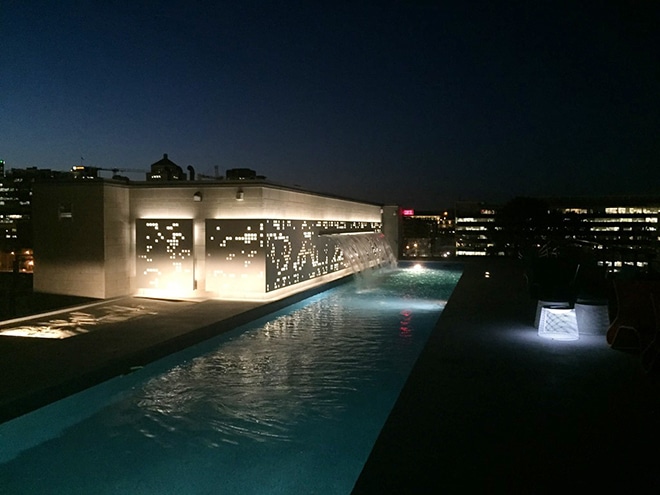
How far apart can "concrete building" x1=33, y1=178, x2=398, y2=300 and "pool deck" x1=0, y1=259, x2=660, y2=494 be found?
2.71 metres

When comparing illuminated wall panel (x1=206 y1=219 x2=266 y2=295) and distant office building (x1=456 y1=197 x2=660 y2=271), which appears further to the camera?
distant office building (x1=456 y1=197 x2=660 y2=271)

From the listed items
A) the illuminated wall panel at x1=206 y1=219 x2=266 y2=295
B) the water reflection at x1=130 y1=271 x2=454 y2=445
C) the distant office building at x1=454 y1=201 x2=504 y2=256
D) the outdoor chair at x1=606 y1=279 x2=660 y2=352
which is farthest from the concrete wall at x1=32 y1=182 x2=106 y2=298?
the distant office building at x1=454 y1=201 x2=504 y2=256

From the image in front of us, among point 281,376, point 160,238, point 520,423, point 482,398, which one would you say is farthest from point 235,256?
point 520,423

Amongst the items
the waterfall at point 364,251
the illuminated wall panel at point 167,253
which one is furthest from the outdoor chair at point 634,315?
the waterfall at point 364,251

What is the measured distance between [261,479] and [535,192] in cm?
6761

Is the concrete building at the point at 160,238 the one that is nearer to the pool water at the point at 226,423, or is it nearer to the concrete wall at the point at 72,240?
the concrete wall at the point at 72,240

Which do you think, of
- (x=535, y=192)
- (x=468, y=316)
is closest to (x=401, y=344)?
(x=468, y=316)

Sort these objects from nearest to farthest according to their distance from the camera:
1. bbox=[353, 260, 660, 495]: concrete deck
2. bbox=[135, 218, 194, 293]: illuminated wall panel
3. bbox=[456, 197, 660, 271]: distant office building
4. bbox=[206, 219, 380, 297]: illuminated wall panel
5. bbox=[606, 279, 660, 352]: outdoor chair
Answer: bbox=[353, 260, 660, 495]: concrete deck < bbox=[606, 279, 660, 352]: outdoor chair < bbox=[206, 219, 380, 297]: illuminated wall panel < bbox=[135, 218, 194, 293]: illuminated wall panel < bbox=[456, 197, 660, 271]: distant office building

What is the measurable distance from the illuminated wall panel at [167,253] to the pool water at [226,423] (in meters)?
4.19

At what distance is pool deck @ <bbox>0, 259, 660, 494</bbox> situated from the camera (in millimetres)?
3164

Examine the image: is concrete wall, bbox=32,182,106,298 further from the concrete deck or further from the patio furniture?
the patio furniture

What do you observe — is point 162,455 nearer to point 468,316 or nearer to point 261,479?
point 261,479

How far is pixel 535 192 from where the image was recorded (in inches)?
2596

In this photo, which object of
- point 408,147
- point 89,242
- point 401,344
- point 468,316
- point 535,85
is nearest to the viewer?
point 401,344
